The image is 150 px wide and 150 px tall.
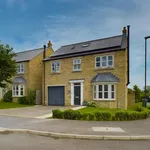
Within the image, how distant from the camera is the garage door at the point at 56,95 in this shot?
26734mm

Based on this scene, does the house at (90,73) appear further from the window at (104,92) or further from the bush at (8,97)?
the bush at (8,97)

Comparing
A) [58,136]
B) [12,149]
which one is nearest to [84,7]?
[58,136]

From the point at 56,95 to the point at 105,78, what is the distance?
7.64 meters

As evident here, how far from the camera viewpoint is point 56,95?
2728cm

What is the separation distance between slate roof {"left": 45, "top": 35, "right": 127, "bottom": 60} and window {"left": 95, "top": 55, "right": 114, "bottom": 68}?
0.81 meters

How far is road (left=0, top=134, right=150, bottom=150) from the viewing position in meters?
7.16

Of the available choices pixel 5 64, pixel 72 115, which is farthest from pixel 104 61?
pixel 5 64

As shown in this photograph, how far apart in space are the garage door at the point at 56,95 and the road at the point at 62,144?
17.9 m

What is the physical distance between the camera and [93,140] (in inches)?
334

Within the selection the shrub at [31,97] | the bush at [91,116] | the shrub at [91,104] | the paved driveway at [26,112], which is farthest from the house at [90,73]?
the bush at [91,116]

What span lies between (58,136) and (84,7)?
8.54 m

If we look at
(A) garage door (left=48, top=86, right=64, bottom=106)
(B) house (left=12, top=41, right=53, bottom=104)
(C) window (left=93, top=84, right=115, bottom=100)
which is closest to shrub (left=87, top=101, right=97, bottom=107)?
(C) window (left=93, top=84, right=115, bottom=100)

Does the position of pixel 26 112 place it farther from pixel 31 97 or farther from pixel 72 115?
pixel 31 97

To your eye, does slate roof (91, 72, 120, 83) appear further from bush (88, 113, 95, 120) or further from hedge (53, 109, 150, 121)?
bush (88, 113, 95, 120)
